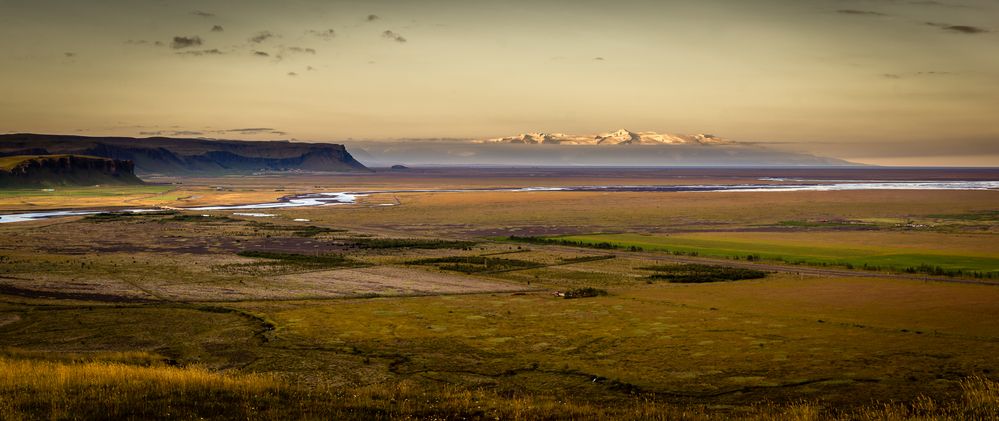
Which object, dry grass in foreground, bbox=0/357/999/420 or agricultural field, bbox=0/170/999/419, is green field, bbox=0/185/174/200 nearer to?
agricultural field, bbox=0/170/999/419

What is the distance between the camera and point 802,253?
6675 cm

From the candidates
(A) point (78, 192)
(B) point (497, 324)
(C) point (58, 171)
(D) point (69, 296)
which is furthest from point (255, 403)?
(C) point (58, 171)

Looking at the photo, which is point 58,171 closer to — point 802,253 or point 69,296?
point 69,296

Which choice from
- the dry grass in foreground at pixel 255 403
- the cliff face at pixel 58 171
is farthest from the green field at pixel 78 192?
the dry grass in foreground at pixel 255 403

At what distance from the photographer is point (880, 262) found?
59906mm

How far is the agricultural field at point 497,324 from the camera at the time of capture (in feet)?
59.6

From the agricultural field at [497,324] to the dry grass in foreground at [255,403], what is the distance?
0.10 m

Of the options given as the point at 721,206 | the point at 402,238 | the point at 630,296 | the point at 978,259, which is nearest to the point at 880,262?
the point at 978,259

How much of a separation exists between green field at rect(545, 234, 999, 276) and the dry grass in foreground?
4278 centimetres

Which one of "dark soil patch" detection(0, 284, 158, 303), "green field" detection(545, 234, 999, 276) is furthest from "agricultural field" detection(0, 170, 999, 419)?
"green field" detection(545, 234, 999, 276)

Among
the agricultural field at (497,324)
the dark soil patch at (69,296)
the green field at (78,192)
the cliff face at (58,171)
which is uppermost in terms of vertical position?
the cliff face at (58,171)

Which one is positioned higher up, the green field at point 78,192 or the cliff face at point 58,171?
the cliff face at point 58,171

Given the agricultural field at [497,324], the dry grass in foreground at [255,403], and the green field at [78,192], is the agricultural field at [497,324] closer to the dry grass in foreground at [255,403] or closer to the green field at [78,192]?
the dry grass in foreground at [255,403]

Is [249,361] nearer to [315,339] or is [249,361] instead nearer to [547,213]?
[315,339]
